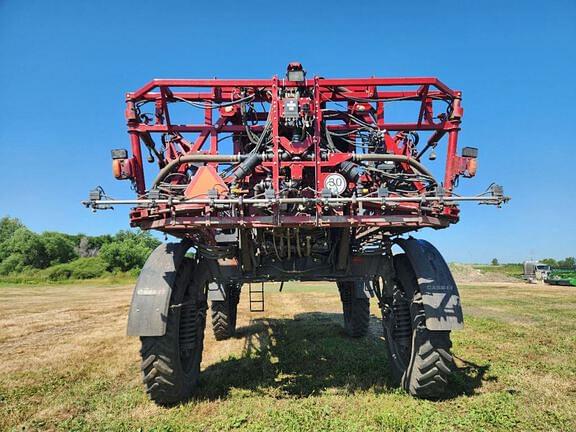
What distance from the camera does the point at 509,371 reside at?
5188 millimetres

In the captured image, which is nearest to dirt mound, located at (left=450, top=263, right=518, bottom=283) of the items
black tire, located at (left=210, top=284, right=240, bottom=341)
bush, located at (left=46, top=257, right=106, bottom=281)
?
black tire, located at (left=210, top=284, right=240, bottom=341)

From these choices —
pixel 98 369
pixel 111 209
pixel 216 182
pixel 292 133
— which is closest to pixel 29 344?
pixel 98 369

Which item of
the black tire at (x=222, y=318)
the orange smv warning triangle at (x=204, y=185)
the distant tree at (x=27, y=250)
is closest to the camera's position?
the orange smv warning triangle at (x=204, y=185)

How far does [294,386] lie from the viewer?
4672 mm

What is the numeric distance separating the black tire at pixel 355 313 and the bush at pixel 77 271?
3560 centimetres

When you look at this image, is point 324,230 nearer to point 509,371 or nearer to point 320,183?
point 320,183

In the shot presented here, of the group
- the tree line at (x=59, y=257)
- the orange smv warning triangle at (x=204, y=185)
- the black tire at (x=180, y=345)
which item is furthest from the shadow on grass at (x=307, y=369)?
the tree line at (x=59, y=257)

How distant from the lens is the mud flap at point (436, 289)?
4023 mm

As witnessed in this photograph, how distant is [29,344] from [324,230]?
259 inches

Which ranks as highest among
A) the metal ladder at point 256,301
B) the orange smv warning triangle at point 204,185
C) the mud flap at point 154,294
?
the orange smv warning triangle at point 204,185

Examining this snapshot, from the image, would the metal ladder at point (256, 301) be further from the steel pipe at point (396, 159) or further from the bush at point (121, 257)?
the bush at point (121, 257)

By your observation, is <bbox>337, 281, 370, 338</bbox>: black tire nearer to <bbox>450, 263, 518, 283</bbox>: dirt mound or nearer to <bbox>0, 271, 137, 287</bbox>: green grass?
<bbox>0, 271, 137, 287</bbox>: green grass

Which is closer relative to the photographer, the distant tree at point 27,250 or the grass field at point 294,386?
the grass field at point 294,386

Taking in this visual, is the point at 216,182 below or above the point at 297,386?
above
